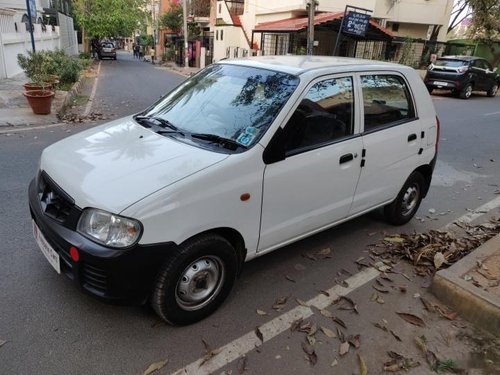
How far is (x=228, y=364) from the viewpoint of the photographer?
8.69 ft

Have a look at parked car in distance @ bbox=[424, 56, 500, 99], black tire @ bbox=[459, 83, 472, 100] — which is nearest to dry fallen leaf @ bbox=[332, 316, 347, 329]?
parked car in distance @ bbox=[424, 56, 500, 99]

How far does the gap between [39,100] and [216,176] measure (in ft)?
25.6

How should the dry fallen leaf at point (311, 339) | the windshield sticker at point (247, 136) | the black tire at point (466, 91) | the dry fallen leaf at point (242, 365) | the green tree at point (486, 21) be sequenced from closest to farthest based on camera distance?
the dry fallen leaf at point (242, 365)
the dry fallen leaf at point (311, 339)
the windshield sticker at point (247, 136)
the black tire at point (466, 91)
the green tree at point (486, 21)

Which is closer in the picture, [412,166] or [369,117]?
[369,117]

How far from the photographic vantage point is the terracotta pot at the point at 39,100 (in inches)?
354

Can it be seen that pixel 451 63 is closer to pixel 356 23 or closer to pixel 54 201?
pixel 356 23

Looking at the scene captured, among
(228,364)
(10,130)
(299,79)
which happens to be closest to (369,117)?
(299,79)

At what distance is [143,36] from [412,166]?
250ft

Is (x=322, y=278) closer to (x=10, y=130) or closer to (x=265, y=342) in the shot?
(x=265, y=342)

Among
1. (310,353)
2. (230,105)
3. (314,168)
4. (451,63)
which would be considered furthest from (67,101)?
(451,63)

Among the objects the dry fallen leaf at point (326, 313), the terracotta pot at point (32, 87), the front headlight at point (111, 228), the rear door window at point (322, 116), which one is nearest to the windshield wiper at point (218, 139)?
the rear door window at point (322, 116)

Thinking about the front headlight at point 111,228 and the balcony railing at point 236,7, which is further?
the balcony railing at point 236,7

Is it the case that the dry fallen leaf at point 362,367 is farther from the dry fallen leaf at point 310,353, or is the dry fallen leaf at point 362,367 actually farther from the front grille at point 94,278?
the front grille at point 94,278

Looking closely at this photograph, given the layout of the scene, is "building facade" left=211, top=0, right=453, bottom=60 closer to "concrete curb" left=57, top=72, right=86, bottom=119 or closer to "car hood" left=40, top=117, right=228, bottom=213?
"concrete curb" left=57, top=72, right=86, bottom=119
